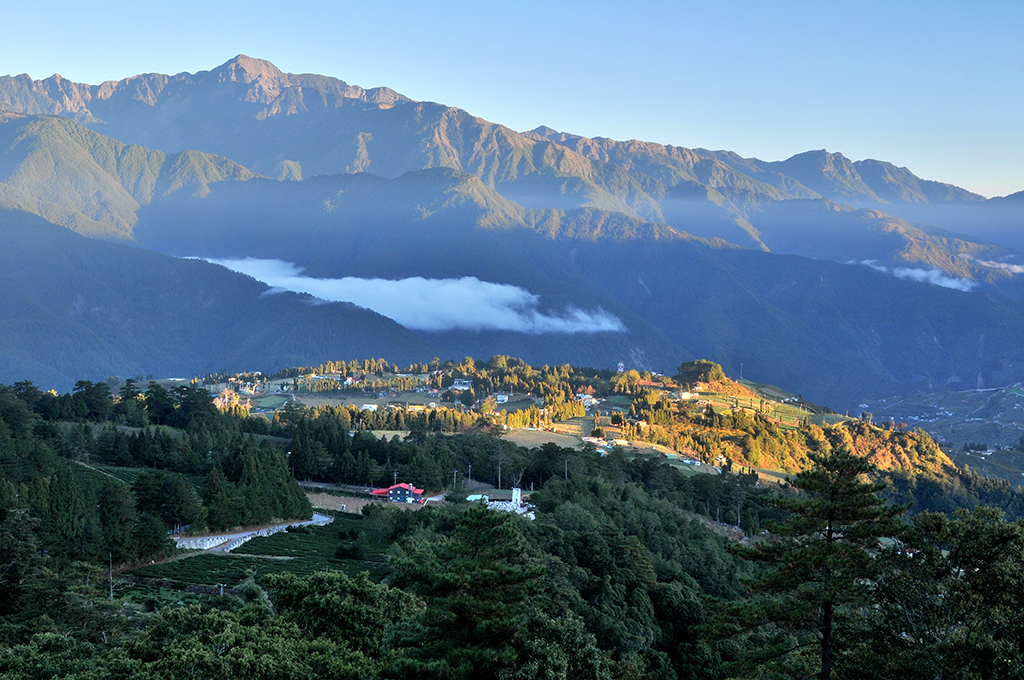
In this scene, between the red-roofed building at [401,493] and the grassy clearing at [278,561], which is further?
the red-roofed building at [401,493]

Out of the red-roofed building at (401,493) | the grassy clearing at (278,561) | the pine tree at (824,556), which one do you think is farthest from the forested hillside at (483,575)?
the red-roofed building at (401,493)

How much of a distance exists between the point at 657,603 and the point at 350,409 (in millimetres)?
94138

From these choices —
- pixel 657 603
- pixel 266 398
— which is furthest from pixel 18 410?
pixel 266 398

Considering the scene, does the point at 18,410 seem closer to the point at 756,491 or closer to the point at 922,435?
the point at 756,491

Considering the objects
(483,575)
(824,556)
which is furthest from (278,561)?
(824,556)

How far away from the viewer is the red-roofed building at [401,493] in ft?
285

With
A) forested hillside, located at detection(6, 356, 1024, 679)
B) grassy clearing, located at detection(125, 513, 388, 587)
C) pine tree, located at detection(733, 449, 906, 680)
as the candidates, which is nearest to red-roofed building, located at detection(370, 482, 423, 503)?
forested hillside, located at detection(6, 356, 1024, 679)

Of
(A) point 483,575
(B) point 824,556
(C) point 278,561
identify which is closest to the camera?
(A) point 483,575

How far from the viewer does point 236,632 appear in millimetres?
29359

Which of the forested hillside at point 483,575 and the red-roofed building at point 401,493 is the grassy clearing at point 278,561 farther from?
the red-roofed building at point 401,493

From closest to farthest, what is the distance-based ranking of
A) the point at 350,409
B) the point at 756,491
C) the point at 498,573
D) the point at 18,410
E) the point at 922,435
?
the point at 498,573
the point at 18,410
the point at 756,491
the point at 350,409
the point at 922,435

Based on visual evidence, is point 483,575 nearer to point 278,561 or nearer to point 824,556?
point 824,556

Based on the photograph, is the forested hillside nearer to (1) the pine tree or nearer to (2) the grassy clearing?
(1) the pine tree

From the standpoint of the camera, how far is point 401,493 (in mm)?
87688
